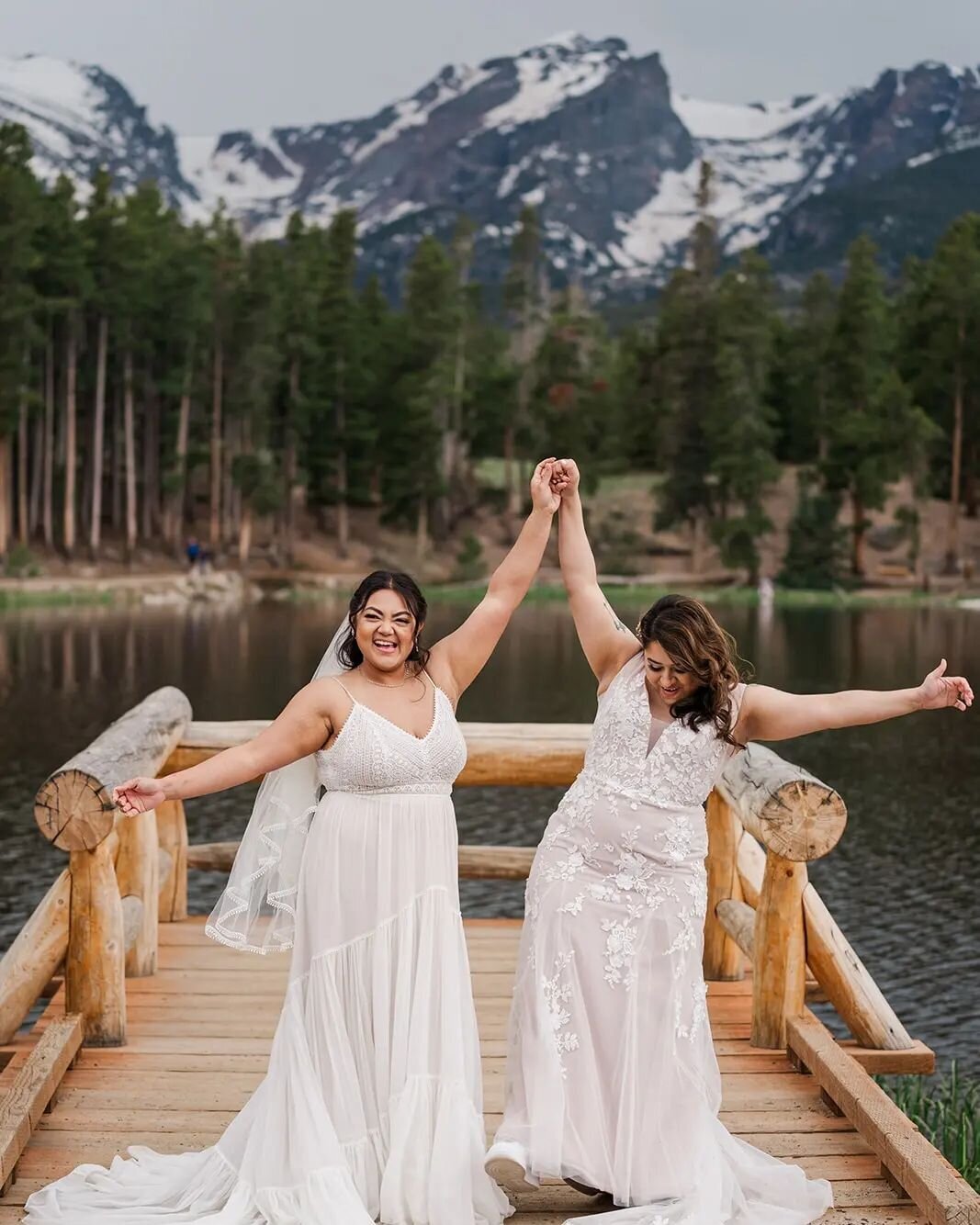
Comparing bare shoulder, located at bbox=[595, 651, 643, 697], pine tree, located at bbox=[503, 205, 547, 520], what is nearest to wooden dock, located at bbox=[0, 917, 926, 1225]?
bare shoulder, located at bbox=[595, 651, 643, 697]

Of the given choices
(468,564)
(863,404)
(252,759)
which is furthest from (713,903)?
(863,404)

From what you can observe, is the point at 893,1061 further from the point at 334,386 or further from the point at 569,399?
the point at 569,399

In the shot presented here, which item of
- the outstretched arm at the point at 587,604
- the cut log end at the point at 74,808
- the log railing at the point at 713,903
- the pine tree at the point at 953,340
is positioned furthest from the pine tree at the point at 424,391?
the outstretched arm at the point at 587,604

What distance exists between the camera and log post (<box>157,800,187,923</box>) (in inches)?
299

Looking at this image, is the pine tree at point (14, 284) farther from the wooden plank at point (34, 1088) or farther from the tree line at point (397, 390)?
the wooden plank at point (34, 1088)

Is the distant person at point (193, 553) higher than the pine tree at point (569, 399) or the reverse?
the reverse

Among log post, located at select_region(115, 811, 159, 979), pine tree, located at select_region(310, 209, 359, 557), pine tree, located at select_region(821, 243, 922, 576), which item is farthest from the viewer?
pine tree, located at select_region(310, 209, 359, 557)

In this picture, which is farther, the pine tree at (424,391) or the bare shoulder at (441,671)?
the pine tree at (424,391)

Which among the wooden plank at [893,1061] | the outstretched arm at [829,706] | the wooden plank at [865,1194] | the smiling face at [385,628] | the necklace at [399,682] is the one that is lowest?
the wooden plank at [893,1061]

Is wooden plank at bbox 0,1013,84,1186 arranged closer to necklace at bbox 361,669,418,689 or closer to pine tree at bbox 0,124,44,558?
necklace at bbox 361,669,418,689

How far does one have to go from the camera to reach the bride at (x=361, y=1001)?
3895 mm

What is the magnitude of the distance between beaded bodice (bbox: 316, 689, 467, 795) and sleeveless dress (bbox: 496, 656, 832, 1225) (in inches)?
13.6

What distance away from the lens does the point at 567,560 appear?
4.46 meters

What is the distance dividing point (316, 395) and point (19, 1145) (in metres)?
53.0
